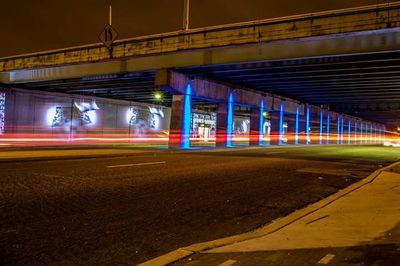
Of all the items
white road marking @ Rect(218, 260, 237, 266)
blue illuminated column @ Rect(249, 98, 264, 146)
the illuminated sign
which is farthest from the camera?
blue illuminated column @ Rect(249, 98, 264, 146)

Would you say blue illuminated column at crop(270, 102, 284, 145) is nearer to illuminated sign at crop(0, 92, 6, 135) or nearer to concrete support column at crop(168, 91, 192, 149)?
concrete support column at crop(168, 91, 192, 149)

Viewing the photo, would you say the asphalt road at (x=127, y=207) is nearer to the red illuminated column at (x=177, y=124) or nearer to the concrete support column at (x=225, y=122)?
the red illuminated column at (x=177, y=124)

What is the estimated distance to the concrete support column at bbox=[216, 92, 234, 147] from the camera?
39.0m

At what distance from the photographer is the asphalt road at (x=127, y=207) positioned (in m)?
5.56

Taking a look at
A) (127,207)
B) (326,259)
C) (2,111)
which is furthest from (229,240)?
(2,111)

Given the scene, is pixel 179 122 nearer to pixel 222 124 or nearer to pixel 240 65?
pixel 240 65

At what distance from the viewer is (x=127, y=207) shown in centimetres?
818

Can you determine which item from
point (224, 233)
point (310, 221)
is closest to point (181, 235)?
point (224, 233)

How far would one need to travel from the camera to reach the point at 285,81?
124 ft

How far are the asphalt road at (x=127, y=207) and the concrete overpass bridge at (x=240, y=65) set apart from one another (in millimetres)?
12614

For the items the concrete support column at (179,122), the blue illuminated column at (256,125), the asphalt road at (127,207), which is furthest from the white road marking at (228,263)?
the blue illuminated column at (256,125)

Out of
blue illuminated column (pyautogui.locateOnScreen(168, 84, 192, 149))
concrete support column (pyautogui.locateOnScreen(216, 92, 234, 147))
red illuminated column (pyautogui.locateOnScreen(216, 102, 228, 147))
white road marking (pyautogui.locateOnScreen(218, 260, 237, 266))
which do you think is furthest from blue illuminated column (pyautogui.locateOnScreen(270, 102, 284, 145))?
white road marking (pyautogui.locateOnScreen(218, 260, 237, 266))

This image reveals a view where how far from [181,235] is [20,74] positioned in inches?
1366

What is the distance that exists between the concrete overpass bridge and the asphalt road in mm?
12614
